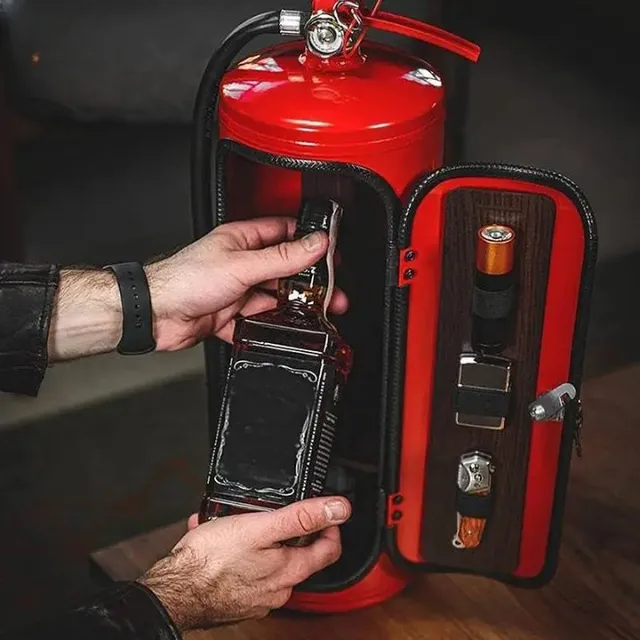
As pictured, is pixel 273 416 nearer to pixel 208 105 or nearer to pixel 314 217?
pixel 314 217

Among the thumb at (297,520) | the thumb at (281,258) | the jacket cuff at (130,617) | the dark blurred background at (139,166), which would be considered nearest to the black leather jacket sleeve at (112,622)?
the jacket cuff at (130,617)

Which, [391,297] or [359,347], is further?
[359,347]

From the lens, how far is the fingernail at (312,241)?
119 cm

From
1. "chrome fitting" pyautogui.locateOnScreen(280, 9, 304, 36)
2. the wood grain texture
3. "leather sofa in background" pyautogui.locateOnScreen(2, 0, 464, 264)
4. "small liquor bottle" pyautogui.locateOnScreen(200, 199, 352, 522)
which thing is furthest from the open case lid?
"leather sofa in background" pyautogui.locateOnScreen(2, 0, 464, 264)

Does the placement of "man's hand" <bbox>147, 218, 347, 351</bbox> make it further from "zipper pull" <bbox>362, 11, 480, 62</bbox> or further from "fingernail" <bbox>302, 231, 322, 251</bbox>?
"zipper pull" <bbox>362, 11, 480, 62</bbox>

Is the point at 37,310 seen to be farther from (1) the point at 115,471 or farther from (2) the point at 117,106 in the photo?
(1) the point at 115,471

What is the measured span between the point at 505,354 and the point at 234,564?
13.9 inches

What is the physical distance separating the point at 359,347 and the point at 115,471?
0.81 meters

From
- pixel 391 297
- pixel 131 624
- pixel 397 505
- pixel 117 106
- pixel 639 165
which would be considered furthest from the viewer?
pixel 639 165

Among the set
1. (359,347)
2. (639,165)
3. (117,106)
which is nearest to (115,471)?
(117,106)

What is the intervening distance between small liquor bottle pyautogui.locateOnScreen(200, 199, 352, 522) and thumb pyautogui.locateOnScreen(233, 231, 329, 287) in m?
0.06

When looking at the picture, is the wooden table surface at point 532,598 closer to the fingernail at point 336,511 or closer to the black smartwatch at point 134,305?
the fingernail at point 336,511

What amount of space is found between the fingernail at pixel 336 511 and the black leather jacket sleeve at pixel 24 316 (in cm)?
38

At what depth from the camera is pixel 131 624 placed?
1.07 m
